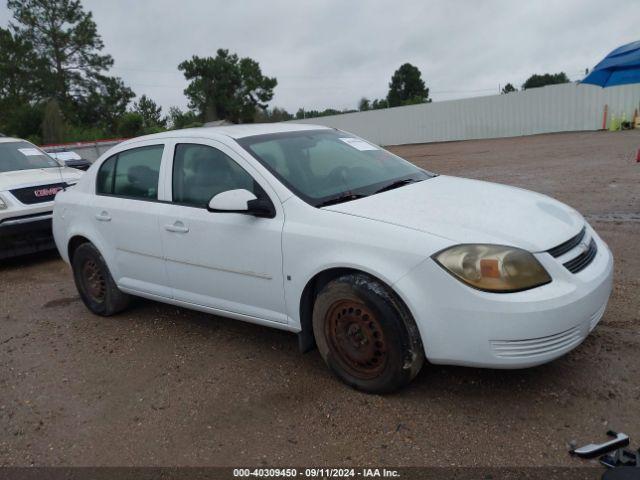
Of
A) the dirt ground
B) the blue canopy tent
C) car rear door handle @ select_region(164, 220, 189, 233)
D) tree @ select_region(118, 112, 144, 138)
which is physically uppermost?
tree @ select_region(118, 112, 144, 138)

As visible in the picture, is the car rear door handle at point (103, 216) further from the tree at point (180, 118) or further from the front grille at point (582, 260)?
the tree at point (180, 118)

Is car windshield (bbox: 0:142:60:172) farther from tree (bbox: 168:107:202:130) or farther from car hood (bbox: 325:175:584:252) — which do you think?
tree (bbox: 168:107:202:130)

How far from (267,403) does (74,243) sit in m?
2.83

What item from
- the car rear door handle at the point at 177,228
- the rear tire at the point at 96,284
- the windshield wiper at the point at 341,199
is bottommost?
the rear tire at the point at 96,284

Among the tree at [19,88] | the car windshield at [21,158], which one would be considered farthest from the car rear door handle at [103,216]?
the tree at [19,88]

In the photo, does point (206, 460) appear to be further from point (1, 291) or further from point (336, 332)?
point (1, 291)

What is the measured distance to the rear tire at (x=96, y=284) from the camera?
16.0 ft

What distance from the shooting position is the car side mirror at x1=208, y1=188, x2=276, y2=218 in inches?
136

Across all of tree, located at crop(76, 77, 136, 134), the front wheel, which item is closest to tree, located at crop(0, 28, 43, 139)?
tree, located at crop(76, 77, 136, 134)

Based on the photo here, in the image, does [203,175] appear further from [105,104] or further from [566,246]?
[105,104]

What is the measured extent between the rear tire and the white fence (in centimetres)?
2464

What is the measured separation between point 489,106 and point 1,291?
102 feet

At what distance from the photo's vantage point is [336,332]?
3318 millimetres

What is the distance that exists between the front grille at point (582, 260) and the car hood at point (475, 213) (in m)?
0.13
